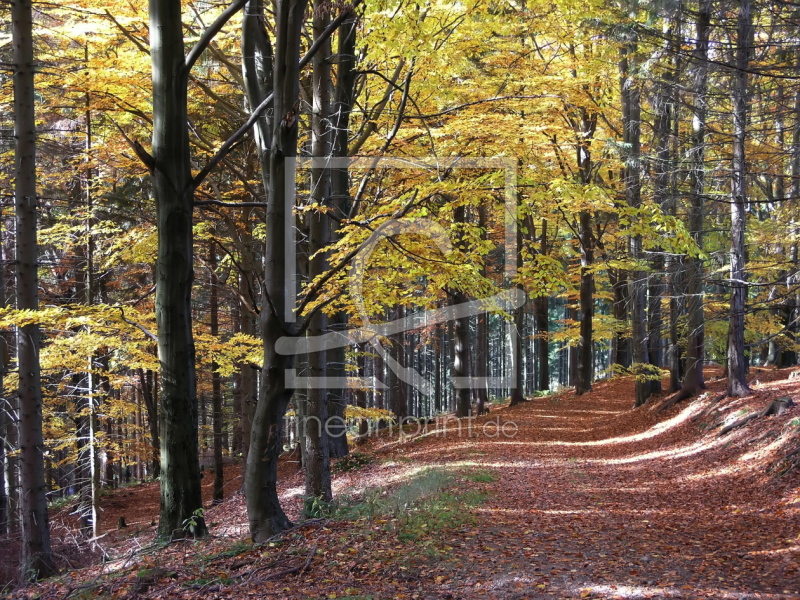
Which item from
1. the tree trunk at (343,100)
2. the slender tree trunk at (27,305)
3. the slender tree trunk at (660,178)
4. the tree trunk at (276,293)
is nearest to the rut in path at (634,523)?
the tree trunk at (276,293)

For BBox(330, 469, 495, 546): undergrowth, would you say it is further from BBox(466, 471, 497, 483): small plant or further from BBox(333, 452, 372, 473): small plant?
BBox(333, 452, 372, 473): small plant

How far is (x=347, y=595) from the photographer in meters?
5.14

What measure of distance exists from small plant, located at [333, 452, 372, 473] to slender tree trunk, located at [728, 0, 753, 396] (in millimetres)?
8708

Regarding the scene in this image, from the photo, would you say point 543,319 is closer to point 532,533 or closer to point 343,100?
point 343,100

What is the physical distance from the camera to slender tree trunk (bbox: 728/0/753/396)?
39.3 feet

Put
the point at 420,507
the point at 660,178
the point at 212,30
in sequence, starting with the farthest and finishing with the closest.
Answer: the point at 660,178
the point at 420,507
the point at 212,30

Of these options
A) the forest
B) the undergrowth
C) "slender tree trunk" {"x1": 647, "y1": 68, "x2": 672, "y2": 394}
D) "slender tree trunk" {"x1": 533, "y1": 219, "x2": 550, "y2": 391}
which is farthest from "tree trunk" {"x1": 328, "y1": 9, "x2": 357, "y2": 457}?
"slender tree trunk" {"x1": 533, "y1": 219, "x2": 550, "y2": 391}

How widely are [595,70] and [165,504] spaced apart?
46.2 ft

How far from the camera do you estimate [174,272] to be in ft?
23.9

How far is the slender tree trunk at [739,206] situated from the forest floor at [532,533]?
2.78 ft

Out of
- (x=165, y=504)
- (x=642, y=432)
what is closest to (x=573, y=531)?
(x=165, y=504)

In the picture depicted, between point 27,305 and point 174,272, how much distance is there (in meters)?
3.48

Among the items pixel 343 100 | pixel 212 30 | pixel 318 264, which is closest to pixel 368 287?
pixel 318 264

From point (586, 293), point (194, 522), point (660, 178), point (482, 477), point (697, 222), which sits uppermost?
point (660, 178)
